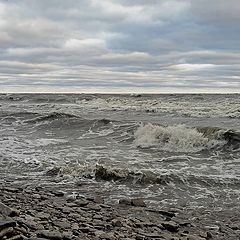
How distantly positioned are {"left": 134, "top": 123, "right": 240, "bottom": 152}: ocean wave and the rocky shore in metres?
6.87

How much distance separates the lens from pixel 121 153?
1274 cm

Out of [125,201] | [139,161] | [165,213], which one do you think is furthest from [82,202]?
[139,161]

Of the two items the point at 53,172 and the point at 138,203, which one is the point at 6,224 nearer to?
the point at 138,203

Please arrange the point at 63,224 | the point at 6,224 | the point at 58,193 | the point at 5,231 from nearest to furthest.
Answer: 1. the point at 5,231
2. the point at 6,224
3. the point at 63,224
4. the point at 58,193

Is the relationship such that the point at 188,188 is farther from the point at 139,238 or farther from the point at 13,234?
the point at 13,234

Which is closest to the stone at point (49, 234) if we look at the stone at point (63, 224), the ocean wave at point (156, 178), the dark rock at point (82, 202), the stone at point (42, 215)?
the stone at point (63, 224)

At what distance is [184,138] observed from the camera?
15.3 meters

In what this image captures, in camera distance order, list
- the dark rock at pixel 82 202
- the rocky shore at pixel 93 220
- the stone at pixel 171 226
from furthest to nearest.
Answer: the dark rock at pixel 82 202
the stone at pixel 171 226
the rocky shore at pixel 93 220

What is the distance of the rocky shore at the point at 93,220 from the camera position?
4898mm

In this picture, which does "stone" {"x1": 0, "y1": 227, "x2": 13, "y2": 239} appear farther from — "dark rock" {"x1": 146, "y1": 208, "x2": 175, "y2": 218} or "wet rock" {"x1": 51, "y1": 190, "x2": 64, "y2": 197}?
"wet rock" {"x1": 51, "y1": 190, "x2": 64, "y2": 197}

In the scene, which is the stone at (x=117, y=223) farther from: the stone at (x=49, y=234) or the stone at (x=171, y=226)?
the stone at (x=49, y=234)

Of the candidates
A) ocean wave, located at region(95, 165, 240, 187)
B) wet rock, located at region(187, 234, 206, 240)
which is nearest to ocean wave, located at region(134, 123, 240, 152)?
ocean wave, located at region(95, 165, 240, 187)

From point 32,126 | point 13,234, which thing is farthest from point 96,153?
point 32,126

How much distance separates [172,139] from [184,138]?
47 cm
